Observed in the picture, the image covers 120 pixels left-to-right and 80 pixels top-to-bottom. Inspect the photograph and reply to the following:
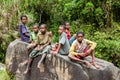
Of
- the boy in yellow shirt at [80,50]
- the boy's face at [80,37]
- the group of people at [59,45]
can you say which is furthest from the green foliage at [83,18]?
the boy's face at [80,37]

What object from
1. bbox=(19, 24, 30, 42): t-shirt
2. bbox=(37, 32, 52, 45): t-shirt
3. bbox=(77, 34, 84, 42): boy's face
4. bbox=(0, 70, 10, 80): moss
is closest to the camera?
bbox=(77, 34, 84, 42): boy's face

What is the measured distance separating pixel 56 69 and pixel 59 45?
0.64m

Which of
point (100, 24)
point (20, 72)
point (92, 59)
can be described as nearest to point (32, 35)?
point (20, 72)

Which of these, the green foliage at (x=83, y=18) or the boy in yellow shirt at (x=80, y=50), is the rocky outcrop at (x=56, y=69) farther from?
the green foliage at (x=83, y=18)

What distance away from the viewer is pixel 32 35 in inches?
325

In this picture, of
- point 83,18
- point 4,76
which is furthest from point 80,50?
point 83,18

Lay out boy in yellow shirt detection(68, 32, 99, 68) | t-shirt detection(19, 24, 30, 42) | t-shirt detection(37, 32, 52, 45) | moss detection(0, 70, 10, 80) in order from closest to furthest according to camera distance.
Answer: boy in yellow shirt detection(68, 32, 99, 68) → t-shirt detection(37, 32, 52, 45) → t-shirt detection(19, 24, 30, 42) → moss detection(0, 70, 10, 80)

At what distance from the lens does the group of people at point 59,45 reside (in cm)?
753

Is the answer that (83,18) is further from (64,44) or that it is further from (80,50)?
(80,50)

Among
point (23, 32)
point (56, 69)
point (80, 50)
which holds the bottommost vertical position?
point (56, 69)

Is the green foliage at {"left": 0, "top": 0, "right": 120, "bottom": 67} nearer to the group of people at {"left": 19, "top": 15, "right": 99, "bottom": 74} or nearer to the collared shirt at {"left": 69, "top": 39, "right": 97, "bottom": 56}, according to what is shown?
the group of people at {"left": 19, "top": 15, "right": 99, "bottom": 74}

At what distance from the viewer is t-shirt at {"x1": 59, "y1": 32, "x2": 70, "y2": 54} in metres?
7.70

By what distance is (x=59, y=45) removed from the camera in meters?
7.74

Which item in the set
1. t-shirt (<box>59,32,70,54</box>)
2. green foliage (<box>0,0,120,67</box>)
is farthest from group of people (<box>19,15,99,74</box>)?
green foliage (<box>0,0,120,67</box>)
